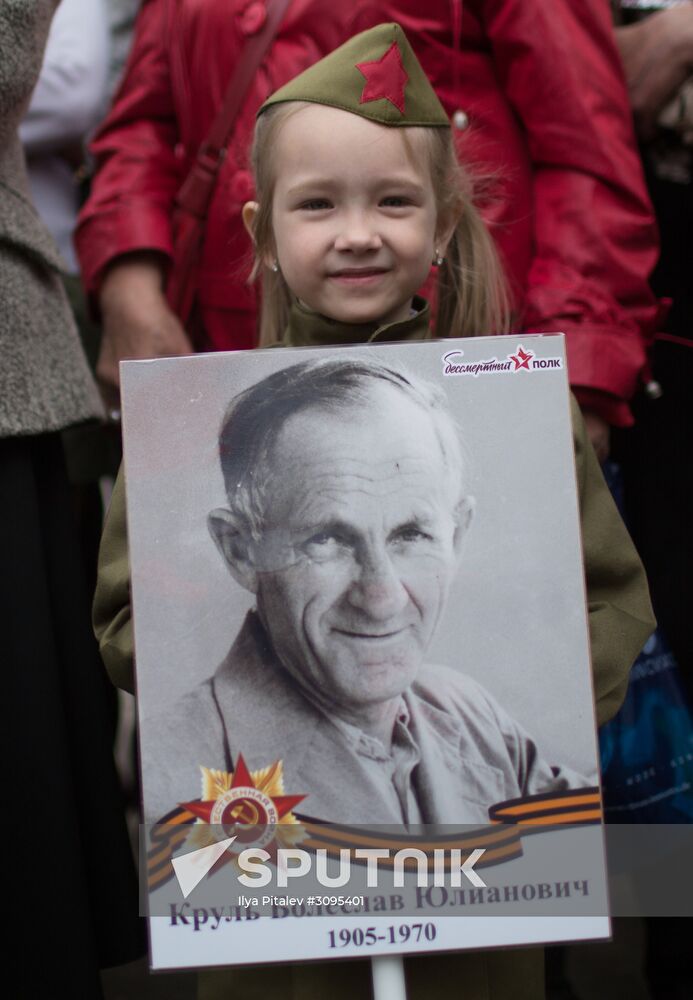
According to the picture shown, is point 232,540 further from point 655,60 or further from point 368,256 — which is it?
point 655,60

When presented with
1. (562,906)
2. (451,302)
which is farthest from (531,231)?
(562,906)

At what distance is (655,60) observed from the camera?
2.22 m

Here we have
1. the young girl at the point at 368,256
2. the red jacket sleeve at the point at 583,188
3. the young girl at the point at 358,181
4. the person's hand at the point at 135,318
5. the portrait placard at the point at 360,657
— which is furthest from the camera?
the person's hand at the point at 135,318

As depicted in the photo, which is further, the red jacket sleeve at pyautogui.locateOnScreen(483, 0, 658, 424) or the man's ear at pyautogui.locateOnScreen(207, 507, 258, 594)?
the red jacket sleeve at pyautogui.locateOnScreen(483, 0, 658, 424)

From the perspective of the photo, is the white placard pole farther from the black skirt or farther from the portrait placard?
the black skirt

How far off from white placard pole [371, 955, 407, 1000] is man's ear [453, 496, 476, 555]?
0.46m

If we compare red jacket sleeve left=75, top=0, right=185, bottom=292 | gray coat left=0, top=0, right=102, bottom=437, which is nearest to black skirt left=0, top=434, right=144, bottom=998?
gray coat left=0, top=0, right=102, bottom=437

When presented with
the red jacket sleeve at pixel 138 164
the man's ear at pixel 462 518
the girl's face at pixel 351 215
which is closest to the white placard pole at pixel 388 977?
the man's ear at pixel 462 518

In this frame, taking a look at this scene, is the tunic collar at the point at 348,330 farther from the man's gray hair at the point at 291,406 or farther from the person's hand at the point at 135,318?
the person's hand at the point at 135,318

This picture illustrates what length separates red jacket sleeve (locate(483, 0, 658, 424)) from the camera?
6.53 ft

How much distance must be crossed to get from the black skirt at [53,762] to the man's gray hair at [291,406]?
24.0 inches

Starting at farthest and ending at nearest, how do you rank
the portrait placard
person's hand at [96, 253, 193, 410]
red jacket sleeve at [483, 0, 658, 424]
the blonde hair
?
1. person's hand at [96, 253, 193, 410]
2. red jacket sleeve at [483, 0, 658, 424]
3. the blonde hair
4. the portrait placard

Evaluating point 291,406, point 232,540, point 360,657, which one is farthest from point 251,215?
point 360,657

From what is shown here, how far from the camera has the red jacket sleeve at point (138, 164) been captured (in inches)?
87.2
